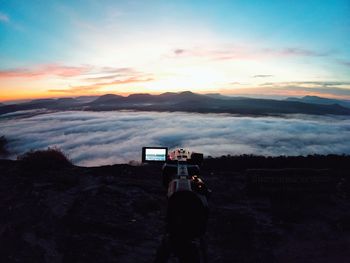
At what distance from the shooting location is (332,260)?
771cm

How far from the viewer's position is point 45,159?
17016 millimetres

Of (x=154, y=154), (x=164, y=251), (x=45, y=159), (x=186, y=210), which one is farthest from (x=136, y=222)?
(x=45, y=159)

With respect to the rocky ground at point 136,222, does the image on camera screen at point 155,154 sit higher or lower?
higher

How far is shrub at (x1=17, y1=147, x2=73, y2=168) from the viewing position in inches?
640

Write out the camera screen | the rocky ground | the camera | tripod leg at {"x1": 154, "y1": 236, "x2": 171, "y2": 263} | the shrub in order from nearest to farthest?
the camera
tripod leg at {"x1": 154, "y1": 236, "x2": 171, "y2": 263}
the camera screen
the rocky ground
the shrub

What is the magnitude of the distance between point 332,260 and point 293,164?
52.2 feet

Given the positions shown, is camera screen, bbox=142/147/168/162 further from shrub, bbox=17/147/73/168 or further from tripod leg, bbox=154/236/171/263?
shrub, bbox=17/147/73/168

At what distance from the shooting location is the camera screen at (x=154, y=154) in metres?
5.28

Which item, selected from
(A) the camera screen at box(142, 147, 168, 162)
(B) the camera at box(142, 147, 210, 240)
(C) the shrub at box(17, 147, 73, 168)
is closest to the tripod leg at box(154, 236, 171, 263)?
(B) the camera at box(142, 147, 210, 240)

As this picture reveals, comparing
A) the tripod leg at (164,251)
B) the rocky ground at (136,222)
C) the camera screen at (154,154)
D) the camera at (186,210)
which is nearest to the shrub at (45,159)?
the rocky ground at (136,222)

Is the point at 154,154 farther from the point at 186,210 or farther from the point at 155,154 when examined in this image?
the point at 186,210

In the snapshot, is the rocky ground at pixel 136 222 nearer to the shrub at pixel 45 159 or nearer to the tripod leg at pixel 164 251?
the shrub at pixel 45 159

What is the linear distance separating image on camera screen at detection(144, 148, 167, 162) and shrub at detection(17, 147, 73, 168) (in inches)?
501

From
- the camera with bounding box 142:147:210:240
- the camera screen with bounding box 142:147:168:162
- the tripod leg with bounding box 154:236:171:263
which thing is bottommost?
the tripod leg with bounding box 154:236:171:263
